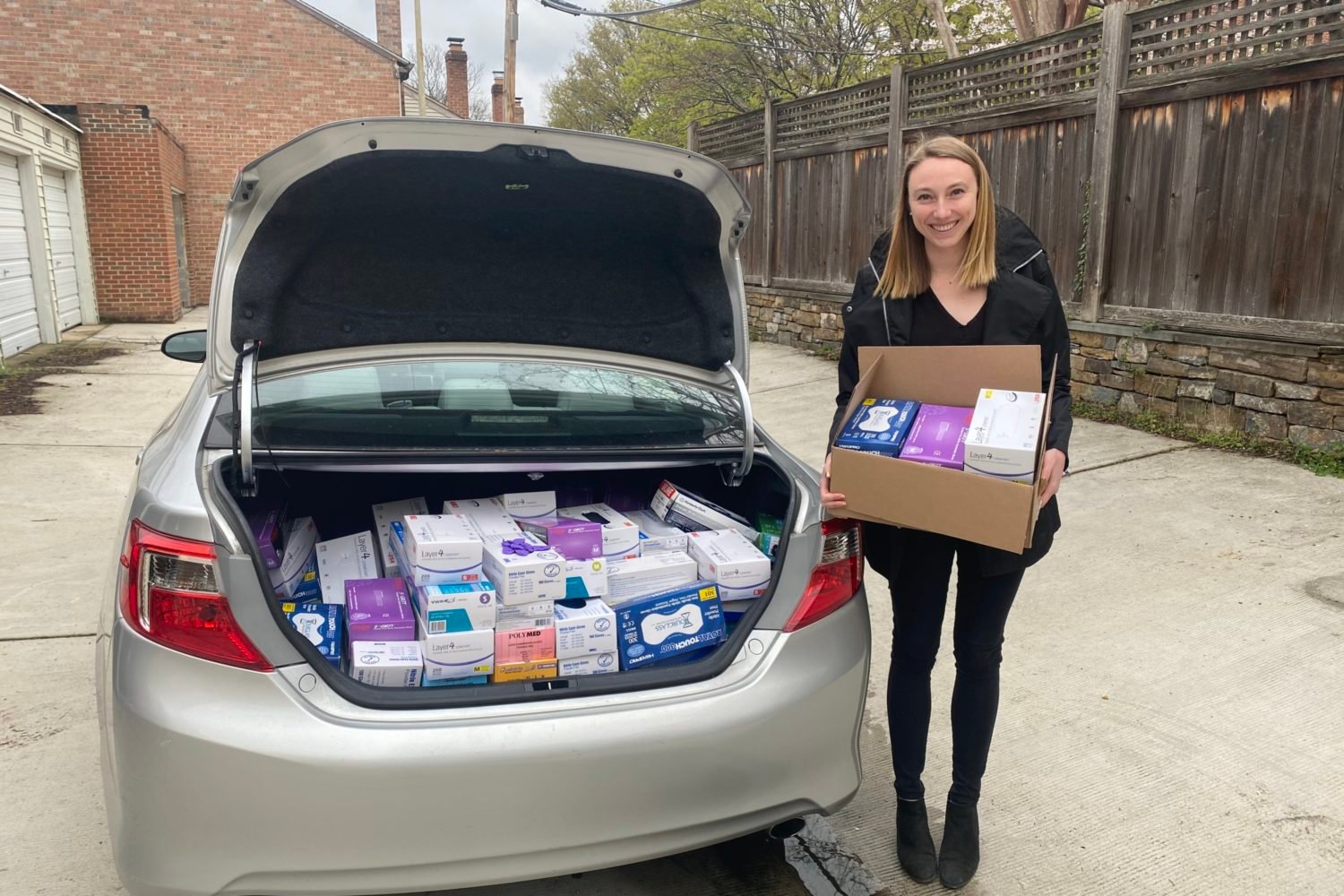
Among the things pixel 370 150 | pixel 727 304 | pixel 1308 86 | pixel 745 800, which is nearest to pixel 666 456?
pixel 727 304

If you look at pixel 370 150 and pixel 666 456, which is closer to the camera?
pixel 370 150

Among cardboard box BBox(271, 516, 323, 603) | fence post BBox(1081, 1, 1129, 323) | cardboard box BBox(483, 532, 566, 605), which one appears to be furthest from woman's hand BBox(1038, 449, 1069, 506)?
fence post BBox(1081, 1, 1129, 323)

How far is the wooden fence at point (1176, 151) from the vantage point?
Result: 18.0ft

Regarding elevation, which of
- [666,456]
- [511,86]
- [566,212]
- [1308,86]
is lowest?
[666,456]

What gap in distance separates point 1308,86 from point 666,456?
5.23 metres

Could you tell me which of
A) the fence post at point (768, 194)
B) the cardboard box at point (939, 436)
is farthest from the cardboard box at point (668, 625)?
the fence post at point (768, 194)

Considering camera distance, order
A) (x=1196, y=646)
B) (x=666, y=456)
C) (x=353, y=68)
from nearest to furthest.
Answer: (x=666, y=456), (x=1196, y=646), (x=353, y=68)

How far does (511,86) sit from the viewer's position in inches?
814

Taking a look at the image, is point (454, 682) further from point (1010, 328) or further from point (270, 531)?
point (1010, 328)

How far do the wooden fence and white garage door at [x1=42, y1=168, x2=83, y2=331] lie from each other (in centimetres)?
1092

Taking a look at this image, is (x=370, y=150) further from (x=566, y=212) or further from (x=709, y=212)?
(x=709, y=212)

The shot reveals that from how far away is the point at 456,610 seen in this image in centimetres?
194

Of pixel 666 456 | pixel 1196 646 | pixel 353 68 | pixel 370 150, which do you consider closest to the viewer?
pixel 370 150

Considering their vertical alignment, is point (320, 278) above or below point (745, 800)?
above
